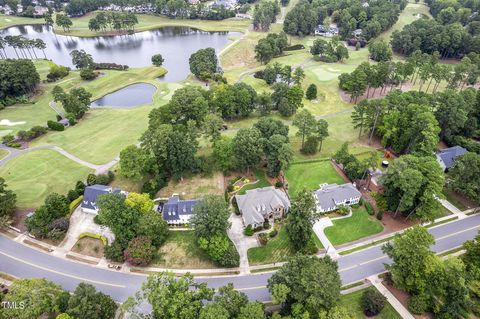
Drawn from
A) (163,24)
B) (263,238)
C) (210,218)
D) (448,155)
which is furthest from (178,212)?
(163,24)

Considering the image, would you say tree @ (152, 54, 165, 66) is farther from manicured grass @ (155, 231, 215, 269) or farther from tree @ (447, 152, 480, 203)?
tree @ (447, 152, 480, 203)

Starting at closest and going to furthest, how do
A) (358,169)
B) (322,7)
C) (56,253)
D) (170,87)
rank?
(56,253)
(358,169)
(170,87)
(322,7)

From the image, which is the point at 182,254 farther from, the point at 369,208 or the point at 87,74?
the point at 87,74

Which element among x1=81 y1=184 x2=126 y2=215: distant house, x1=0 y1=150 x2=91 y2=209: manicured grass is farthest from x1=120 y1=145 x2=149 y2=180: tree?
x1=0 y1=150 x2=91 y2=209: manicured grass

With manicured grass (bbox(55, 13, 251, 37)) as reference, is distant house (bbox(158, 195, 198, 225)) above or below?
below

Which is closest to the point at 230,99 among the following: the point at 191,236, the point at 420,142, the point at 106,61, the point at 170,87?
the point at 170,87

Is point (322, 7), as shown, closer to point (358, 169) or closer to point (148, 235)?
point (358, 169)
